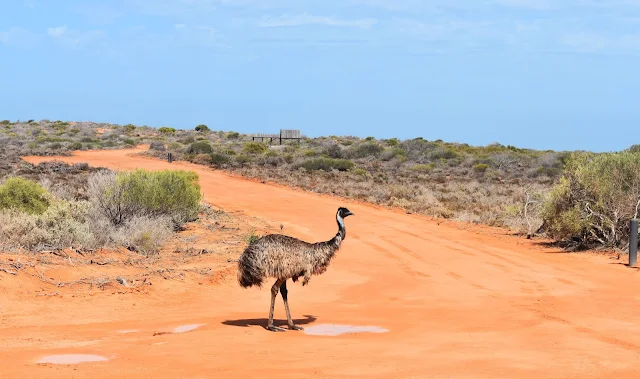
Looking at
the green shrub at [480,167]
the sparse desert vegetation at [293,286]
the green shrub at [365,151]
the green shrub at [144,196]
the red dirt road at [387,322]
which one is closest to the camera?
the red dirt road at [387,322]

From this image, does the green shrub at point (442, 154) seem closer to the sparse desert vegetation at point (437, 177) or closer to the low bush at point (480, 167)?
the sparse desert vegetation at point (437, 177)

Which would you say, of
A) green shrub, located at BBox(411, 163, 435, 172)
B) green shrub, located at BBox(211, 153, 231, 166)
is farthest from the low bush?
green shrub, located at BBox(211, 153, 231, 166)

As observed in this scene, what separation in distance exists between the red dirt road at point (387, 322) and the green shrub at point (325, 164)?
23.0 meters

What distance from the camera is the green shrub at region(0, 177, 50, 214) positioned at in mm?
18031

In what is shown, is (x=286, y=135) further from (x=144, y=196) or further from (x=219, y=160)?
(x=144, y=196)

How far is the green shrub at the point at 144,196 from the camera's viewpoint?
62.2ft

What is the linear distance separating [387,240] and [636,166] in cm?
684

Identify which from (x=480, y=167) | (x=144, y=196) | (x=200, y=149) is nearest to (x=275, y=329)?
(x=144, y=196)

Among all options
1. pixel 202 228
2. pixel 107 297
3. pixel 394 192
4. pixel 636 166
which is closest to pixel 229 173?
pixel 394 192

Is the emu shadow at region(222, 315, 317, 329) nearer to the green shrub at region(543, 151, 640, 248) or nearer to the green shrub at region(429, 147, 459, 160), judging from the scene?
the green shrub at region(543, 151, 640, 248)

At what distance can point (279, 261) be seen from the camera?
9914 mm

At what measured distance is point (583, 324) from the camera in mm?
10789

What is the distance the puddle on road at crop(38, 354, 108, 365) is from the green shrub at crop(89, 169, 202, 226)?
10513mm

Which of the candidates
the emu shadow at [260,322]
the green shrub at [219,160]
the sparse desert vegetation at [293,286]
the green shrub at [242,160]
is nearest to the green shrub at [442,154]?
the green shrub at [242,160]
